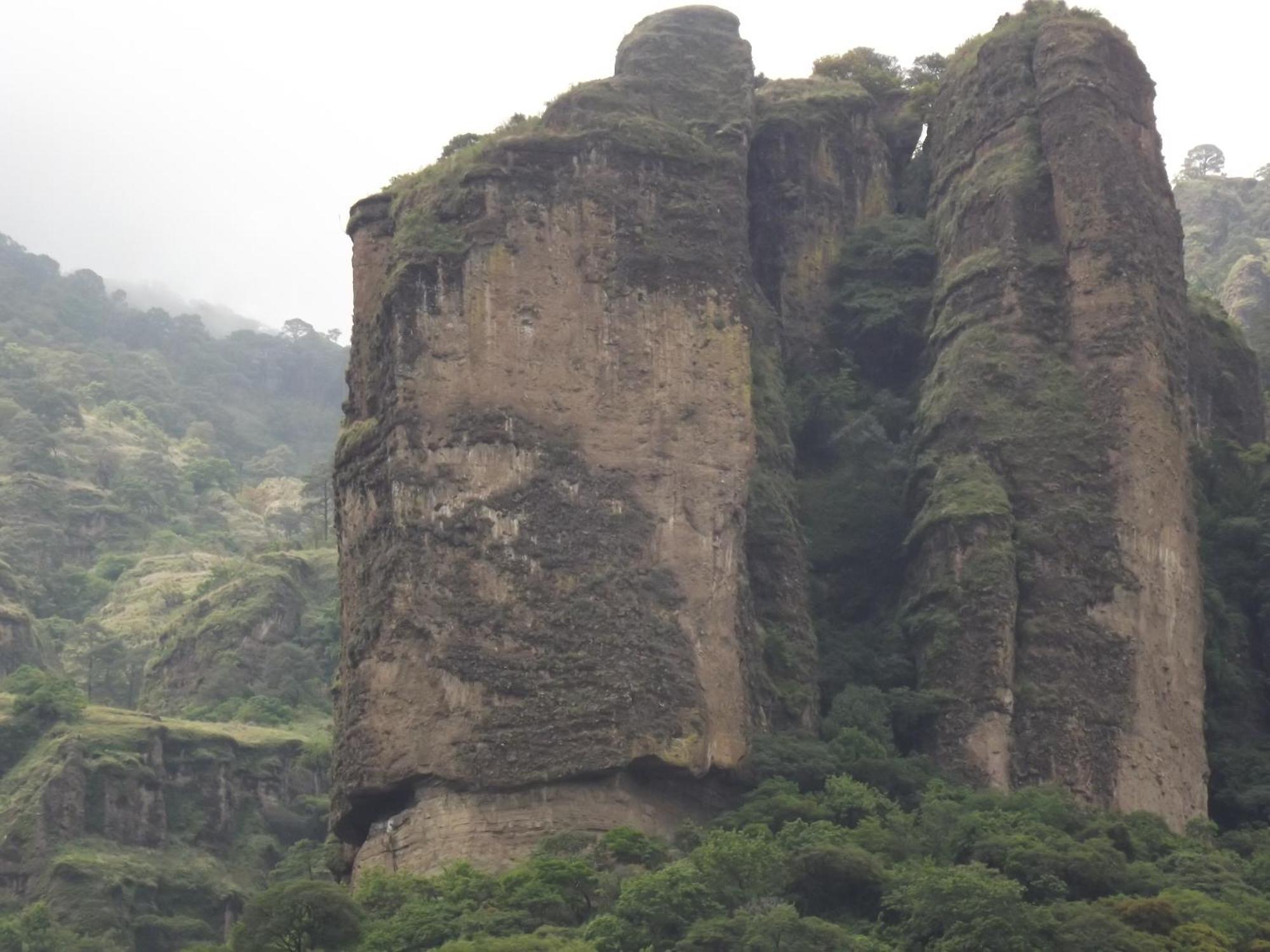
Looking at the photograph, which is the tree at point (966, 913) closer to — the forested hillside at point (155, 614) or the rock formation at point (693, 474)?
the rock formation at point (693, 474)

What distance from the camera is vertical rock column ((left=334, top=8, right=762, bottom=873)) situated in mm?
47750

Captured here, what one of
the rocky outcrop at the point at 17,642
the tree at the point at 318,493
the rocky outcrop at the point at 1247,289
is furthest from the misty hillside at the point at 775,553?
the tree at the point at 318,493

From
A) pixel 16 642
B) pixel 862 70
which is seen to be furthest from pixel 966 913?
pixel 16 642

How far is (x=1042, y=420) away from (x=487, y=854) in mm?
14760

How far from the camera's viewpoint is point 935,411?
182 feet

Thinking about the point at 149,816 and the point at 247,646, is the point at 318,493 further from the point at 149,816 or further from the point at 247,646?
the point at 149,816

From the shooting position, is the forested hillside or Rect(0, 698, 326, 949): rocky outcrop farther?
the forested hillside

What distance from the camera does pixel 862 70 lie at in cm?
6444

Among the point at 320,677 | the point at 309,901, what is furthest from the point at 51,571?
the point at 309,901

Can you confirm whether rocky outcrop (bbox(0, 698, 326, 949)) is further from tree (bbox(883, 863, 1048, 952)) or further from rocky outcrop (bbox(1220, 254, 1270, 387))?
rocky outcrop (bbox(1220, 254, 1270, 387))

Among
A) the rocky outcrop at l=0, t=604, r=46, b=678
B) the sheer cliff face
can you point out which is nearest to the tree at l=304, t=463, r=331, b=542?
the rocky outcrop at l=0, t=604, r=46, b=678

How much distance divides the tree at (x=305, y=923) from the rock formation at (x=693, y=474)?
382cm

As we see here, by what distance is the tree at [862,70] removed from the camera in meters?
63.9

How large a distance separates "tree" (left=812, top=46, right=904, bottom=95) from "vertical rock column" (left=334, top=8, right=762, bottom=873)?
9.42 m
